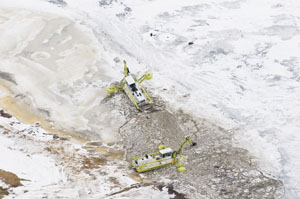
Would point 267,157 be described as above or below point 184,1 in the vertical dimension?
below

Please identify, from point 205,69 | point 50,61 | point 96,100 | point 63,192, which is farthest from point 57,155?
point 205,69

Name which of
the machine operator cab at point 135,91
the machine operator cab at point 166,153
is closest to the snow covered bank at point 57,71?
the machine operator cab at point 135,91

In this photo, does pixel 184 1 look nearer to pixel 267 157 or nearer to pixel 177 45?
pixel 177 45

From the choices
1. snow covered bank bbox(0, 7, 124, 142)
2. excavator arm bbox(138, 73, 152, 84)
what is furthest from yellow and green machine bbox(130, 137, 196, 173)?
excavator arm bbox(138, 73, 152, 84)

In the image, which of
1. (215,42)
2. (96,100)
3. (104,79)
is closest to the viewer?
(96,100)

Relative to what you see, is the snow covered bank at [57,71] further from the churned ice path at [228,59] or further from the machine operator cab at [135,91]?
the churned ice path at [228,59]

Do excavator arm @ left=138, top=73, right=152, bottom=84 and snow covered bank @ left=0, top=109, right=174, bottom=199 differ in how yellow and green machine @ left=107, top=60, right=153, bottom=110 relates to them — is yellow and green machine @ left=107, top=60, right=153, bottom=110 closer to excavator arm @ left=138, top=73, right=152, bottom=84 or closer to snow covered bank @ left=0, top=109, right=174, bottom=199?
excavator arm @ left=138, top=73, right=152, bottom=84
